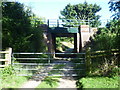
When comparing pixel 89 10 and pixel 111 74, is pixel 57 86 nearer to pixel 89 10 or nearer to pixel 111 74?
pixel 111 74

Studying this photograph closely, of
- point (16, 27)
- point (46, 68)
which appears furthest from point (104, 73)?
point (16, 27)

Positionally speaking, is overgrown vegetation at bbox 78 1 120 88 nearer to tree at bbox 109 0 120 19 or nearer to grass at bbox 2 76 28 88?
tree at bbox 109 0 120 19

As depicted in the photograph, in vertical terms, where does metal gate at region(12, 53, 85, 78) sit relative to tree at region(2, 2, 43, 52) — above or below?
below

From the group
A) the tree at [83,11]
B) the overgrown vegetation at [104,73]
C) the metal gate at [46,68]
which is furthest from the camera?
the tree at [83,11]

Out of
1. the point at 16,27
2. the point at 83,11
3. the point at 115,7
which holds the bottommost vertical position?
A: the point at 16,27

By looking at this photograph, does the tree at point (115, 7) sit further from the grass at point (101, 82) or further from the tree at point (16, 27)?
the tree at point (16, 27)

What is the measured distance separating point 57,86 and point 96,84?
137 cm

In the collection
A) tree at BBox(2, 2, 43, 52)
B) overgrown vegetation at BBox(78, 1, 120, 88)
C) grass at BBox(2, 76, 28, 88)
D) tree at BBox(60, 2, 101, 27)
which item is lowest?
grass at BBox(2, 76, 28, 88)

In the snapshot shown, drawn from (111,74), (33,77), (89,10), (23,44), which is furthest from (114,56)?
(89,10)

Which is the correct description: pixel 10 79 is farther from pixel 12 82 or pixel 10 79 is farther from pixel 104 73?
pixel 104 73

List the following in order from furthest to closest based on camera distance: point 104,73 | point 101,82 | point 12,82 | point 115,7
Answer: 1. point 115,7
2. point 104,73
3. point 12,82
4. point 101,82

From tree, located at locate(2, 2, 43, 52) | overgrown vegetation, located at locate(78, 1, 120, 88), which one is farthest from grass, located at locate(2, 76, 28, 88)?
tree, located at locate(2, 2, 43, 52)

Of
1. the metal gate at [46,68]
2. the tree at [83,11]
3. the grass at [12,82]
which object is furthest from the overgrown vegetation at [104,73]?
the tree at [83,11]

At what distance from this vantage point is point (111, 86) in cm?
516
